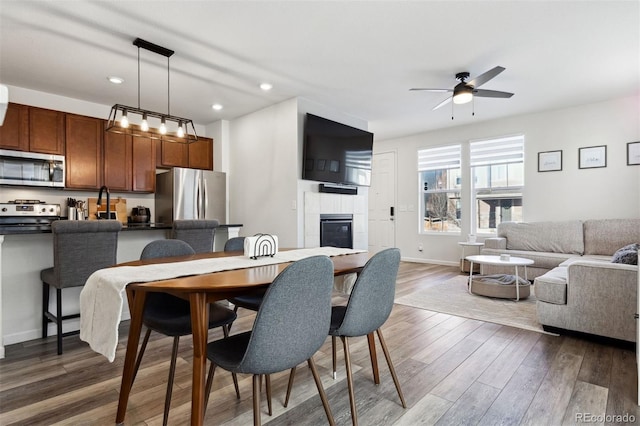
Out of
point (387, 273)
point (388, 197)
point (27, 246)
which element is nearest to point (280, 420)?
point (387, 273)

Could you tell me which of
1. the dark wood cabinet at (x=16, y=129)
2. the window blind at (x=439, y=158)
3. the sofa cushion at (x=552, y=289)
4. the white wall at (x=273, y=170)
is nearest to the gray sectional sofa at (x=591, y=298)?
the sofa cushion at (x=552, y=289)

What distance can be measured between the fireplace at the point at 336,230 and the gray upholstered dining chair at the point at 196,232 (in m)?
1.81

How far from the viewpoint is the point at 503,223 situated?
5375mm

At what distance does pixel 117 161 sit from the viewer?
4738mm

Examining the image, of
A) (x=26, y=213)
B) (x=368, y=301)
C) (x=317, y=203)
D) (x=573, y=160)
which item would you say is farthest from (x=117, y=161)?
(x=573, y=160)

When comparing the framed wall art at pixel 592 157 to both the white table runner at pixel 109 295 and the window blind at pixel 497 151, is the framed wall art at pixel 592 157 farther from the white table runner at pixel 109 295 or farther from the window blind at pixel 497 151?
the white table runner at pixel 109 295

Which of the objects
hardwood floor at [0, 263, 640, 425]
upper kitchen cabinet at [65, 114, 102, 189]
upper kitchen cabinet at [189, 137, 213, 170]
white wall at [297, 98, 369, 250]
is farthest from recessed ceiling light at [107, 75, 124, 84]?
hardwood floor at [0, 263, 640, 425]

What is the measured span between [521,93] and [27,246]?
222 inches

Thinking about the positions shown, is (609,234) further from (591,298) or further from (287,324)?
(287,324)

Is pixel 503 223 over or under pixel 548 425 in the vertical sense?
over

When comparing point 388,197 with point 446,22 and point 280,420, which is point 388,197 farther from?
point 280,420

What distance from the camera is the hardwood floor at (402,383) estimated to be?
174 centimetres

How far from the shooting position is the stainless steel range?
4.00 meters

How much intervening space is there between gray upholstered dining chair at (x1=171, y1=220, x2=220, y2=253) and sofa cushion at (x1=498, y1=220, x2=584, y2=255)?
4.44 metres
